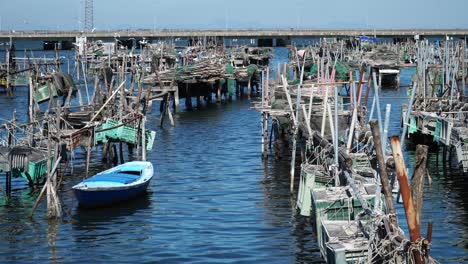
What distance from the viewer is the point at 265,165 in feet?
144

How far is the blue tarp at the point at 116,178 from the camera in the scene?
34.0 meters

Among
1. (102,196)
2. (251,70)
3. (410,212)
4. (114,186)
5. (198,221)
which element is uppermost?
(251,70)

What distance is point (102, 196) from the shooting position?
32.9m

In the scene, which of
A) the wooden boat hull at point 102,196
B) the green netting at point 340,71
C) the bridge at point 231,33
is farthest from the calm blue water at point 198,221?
the bridge at point 231,33

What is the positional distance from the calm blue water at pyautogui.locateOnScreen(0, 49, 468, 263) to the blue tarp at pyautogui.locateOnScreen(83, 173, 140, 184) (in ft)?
2.99

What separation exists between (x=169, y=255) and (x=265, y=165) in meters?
16.9

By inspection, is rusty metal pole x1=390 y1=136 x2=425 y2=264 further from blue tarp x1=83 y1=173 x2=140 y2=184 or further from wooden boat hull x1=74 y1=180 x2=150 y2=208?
blue tarp x1=83 y1=173 x2=140 y2=184

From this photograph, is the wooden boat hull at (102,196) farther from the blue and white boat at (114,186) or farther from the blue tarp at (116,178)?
the blue tarp at (116,178)

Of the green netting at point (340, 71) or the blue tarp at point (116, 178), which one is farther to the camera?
the green netting at point (340, 71)

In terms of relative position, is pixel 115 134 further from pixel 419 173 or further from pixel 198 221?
pixel 419 173

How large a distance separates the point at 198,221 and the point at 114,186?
3.59m

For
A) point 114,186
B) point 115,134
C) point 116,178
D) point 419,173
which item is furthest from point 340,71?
point 419,173

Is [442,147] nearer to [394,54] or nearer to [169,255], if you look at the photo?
[169,255]

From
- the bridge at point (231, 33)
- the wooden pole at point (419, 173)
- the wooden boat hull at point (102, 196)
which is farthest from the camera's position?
the bridge at point (231, 33)
